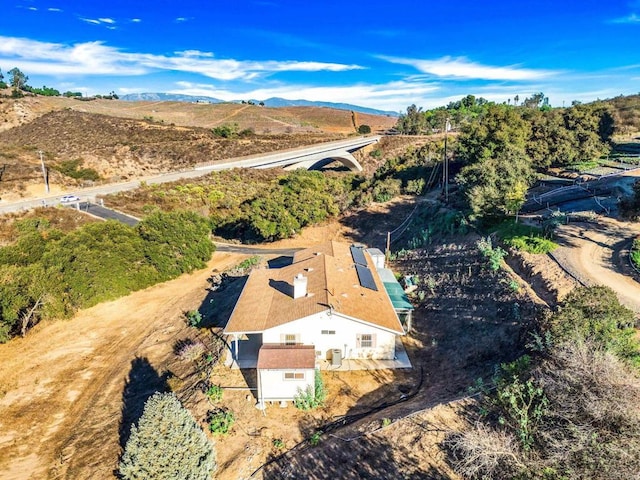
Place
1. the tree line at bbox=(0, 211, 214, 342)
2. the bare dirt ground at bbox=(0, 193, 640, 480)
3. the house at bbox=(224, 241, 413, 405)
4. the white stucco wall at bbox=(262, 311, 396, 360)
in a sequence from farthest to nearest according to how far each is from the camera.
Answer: the tree line at bbox=(0, 211, 214, 342)
the white stucco wall at bbox=(262, 311, 396, 360)
the house at bbox=(224, 241, 413, 405)
the bare dirt ground at bbox=(0, 193, 640, 480)

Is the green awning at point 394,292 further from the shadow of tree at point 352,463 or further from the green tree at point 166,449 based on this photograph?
the green tree at point 166,449

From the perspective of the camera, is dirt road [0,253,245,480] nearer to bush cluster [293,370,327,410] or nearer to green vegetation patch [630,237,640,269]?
bush cluster [293,370,327,410]

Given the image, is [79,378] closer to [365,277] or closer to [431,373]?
[365,277]

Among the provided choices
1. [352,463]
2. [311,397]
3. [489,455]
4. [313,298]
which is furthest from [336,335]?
[489,455]

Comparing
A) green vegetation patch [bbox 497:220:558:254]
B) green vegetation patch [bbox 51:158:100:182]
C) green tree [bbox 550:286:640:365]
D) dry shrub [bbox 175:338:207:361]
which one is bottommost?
dry shrub [bbox 175:338:207:361]

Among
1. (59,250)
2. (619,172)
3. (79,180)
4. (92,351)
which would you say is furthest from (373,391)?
(79,180)

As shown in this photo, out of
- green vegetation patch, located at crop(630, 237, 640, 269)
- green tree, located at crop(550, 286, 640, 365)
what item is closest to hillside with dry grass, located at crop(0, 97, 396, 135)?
green vegetation patch, located at crop(630, 237, 640, 269)
